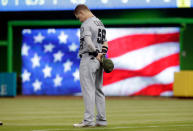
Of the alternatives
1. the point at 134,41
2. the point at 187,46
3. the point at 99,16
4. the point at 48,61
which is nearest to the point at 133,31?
the point at 134,41

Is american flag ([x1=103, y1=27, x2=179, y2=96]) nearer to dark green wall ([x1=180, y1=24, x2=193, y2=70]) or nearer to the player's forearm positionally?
dark green wall ([x1=180, y1=24, x2=193, y2=70])

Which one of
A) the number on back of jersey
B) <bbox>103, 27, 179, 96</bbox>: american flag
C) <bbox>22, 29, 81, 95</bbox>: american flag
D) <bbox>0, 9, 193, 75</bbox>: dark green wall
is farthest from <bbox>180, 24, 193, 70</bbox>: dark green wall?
the number on back of jersey

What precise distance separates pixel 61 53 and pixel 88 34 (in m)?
12.9

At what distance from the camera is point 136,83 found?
21.0 metres

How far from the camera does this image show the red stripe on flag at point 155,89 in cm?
2083

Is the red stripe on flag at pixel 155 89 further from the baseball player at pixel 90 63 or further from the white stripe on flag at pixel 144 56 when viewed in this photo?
the baseball player at pixel 90 63

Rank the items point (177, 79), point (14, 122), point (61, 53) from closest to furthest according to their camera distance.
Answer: point (14, 122), point (177, 79), point (61, 53)

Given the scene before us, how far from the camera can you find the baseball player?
29.0 ft

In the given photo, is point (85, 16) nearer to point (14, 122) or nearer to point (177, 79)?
point (14, 122)

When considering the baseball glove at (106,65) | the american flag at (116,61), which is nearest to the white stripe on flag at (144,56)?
the american flag at (116,61)

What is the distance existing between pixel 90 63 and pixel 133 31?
12.4 m

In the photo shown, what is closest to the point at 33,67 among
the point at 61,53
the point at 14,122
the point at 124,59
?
the point at 61,53

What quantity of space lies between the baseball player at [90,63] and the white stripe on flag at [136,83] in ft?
→ 39.2

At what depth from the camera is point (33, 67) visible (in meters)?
21.8
